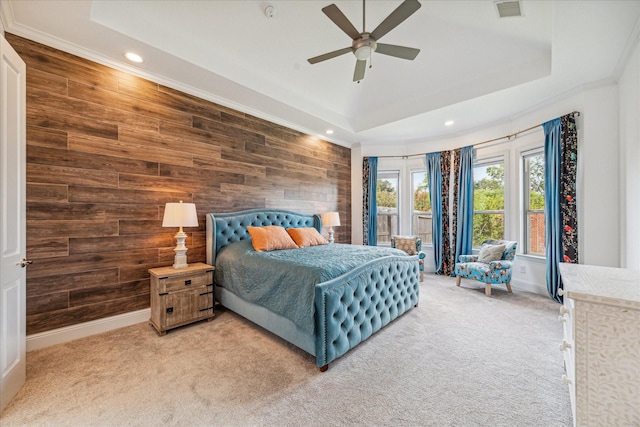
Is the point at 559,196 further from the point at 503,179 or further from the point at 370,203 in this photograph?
the point at 370,203

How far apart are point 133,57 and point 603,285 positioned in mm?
4348

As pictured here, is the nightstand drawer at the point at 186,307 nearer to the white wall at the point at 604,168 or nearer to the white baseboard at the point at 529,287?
the white wall at the point at 604,168

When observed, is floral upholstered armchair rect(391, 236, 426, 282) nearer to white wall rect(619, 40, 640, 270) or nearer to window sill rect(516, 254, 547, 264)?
window sill rect(516, 254, 547, 264)

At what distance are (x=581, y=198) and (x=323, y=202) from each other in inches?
155

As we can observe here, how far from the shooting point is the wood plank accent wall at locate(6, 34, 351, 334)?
239 centimetres

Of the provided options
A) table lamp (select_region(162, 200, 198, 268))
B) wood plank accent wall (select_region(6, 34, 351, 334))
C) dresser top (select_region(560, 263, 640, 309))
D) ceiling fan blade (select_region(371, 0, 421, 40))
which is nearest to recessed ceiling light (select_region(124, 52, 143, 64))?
wood plank accent wall (select_region(6, 34, 351, 334))

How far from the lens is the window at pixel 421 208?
18.6 ft

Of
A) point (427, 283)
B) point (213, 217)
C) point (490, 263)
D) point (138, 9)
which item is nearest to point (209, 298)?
point (213, 217)

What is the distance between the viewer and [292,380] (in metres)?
1.91

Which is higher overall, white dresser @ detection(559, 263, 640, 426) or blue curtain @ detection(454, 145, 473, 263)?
blue curtain @ detection(454, 145, 473, 263)

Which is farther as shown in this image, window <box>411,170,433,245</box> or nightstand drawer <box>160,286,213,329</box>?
window <box>411,170,433,245</box>

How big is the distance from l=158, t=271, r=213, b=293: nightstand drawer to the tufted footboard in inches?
63.2

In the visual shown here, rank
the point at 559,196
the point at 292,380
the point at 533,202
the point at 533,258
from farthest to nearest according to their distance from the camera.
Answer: the point at 533,202 → the point at 533,258 → the point at 559,196 → the point at 292,380

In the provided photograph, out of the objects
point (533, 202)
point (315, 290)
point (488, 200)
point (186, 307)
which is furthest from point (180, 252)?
point (533, 202)
